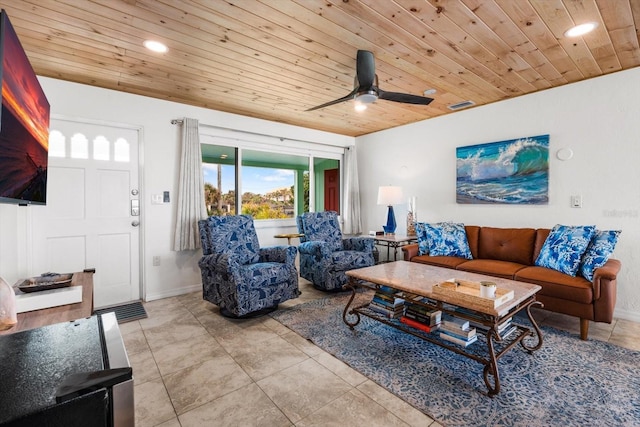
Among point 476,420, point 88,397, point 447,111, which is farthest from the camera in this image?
point 447,111

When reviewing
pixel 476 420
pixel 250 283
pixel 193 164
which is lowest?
pixel 476 420

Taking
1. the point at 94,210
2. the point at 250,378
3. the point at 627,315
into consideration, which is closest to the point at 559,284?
the point at 627,315

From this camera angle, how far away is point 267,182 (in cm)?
477

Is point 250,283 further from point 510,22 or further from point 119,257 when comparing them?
point 510,22

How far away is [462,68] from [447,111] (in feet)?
4.55

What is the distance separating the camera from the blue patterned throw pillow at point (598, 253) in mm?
2613

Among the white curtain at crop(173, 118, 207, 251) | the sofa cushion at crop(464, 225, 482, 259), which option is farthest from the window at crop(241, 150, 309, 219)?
the sofa cushion at crop(464, 225, 482, 259)

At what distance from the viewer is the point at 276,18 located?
209 centimetres

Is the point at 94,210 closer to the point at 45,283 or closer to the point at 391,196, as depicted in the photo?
the point at 45,283

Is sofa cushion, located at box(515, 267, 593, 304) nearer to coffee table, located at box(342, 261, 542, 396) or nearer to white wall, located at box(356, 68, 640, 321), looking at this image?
coffee table, located at box(342, 261, 542, 396)

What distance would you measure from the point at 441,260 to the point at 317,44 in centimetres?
254

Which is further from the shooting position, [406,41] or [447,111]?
[447,111]

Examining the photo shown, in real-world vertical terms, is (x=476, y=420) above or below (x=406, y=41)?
below

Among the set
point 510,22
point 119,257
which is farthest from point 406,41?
point 119,257
